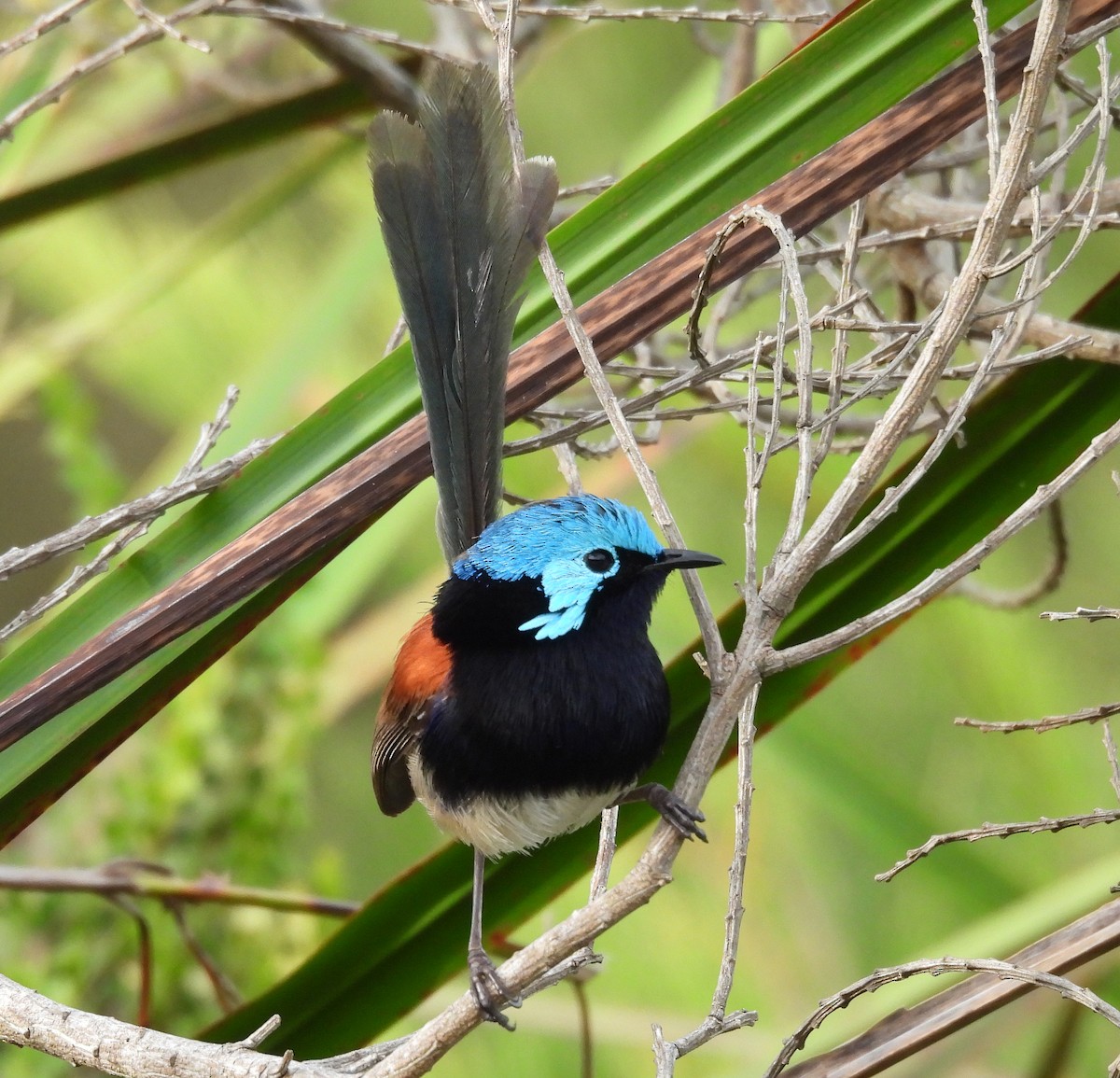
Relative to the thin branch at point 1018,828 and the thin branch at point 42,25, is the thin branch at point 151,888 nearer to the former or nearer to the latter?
the thin branch at point 1018,828

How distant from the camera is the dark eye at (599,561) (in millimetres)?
1579

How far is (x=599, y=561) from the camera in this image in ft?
5.18

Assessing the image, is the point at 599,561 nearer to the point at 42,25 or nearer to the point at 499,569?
the point at 499,569

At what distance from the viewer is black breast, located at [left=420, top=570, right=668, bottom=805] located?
150 cm

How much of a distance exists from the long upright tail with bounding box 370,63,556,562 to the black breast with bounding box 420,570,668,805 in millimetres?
228

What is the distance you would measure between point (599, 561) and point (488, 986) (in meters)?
0.57

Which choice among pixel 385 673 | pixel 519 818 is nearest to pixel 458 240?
pixel 519 818

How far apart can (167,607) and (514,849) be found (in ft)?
1.85

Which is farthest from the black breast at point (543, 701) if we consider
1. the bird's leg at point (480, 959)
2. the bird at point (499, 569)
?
the bird's leg at point (480, 959)

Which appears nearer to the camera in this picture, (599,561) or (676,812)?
(676,812)

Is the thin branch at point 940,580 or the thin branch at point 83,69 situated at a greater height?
the thin branch at point 83,69

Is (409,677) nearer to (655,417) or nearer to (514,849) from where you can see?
(514,849)

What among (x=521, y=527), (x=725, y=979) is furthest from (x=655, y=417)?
(x=725, y=979)

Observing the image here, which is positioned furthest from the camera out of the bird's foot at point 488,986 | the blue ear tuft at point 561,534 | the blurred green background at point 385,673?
the blurred green background at point 385,673
